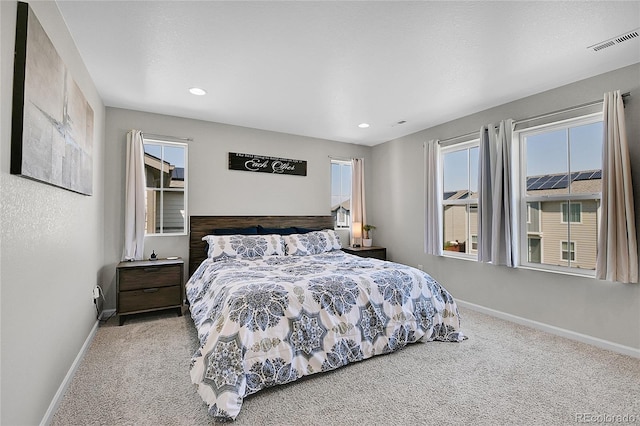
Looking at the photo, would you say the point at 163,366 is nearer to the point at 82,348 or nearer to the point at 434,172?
the point at 82,348

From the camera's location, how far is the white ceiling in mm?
1959

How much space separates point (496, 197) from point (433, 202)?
3.02 feet

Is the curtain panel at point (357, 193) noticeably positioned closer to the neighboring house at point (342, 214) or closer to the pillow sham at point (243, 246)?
the neighboring house at point (342, 214)

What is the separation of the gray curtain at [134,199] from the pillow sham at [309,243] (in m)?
1.75

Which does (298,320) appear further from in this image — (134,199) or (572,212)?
(572,212)

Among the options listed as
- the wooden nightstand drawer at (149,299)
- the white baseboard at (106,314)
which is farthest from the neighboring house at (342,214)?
the white baseboard at (106,314)

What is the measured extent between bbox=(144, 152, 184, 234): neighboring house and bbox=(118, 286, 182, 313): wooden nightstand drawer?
842 mm

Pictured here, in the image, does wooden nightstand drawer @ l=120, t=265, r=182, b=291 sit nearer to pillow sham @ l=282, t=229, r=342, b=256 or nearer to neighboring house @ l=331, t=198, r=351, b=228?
pillow sham @ l=282, t=229, r=342, b=256

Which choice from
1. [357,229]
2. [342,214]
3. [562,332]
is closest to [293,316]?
[562,332]

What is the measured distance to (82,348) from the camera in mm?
2543

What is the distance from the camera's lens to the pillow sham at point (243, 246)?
363 centimetres

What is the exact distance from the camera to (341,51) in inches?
94.9

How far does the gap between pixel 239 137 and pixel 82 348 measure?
3.02 m

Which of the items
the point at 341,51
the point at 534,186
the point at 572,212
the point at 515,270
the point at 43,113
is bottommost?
the point at 515,270
